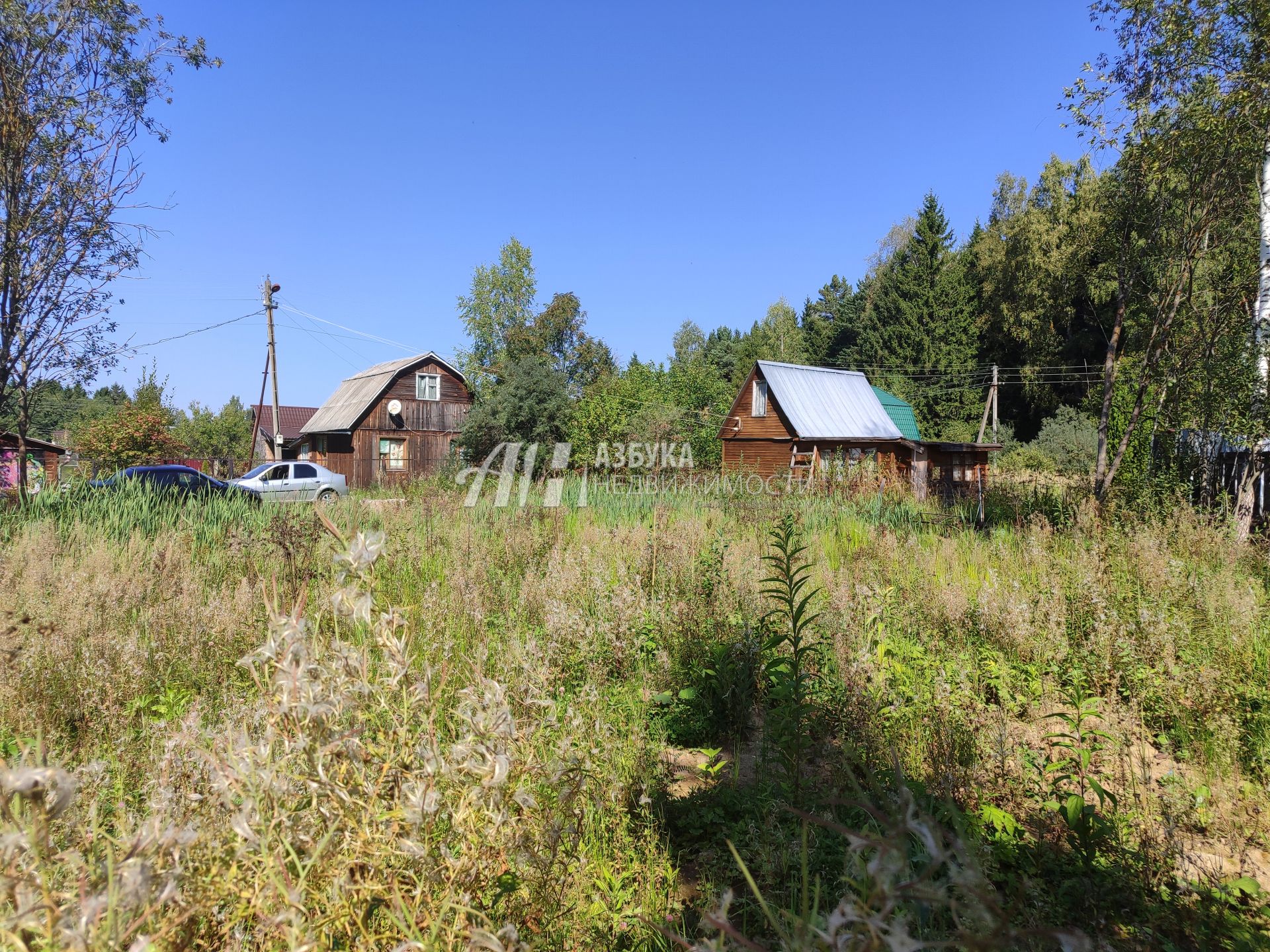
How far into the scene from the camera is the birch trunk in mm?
7121

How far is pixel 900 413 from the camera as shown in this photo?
34.5m

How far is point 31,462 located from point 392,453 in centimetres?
2338

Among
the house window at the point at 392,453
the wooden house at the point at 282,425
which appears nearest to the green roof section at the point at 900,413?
the house window at the point at 392,453

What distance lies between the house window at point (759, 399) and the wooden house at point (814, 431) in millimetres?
26

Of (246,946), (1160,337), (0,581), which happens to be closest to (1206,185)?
(1160,337)

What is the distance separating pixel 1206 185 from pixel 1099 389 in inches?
280

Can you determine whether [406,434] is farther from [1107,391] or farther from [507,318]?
[1107,391]

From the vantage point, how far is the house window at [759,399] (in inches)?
1001

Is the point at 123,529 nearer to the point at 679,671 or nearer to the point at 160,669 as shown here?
the point at 160,669

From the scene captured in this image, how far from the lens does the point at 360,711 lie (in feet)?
5.02

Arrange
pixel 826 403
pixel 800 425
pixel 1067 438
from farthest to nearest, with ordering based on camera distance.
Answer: pixel 1067 438, pixel 826 403, pixel 800 425

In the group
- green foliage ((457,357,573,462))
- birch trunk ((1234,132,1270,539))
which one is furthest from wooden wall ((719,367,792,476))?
birch trunk ((1234,132,1270,539))

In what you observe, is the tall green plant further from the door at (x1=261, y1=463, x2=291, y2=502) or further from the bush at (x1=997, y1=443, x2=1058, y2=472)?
the bush at (x1=997, y1=443, x2=1058, y2=472)

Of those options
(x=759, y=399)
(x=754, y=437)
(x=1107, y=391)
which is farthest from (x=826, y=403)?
→ (x=1107, y=391)
